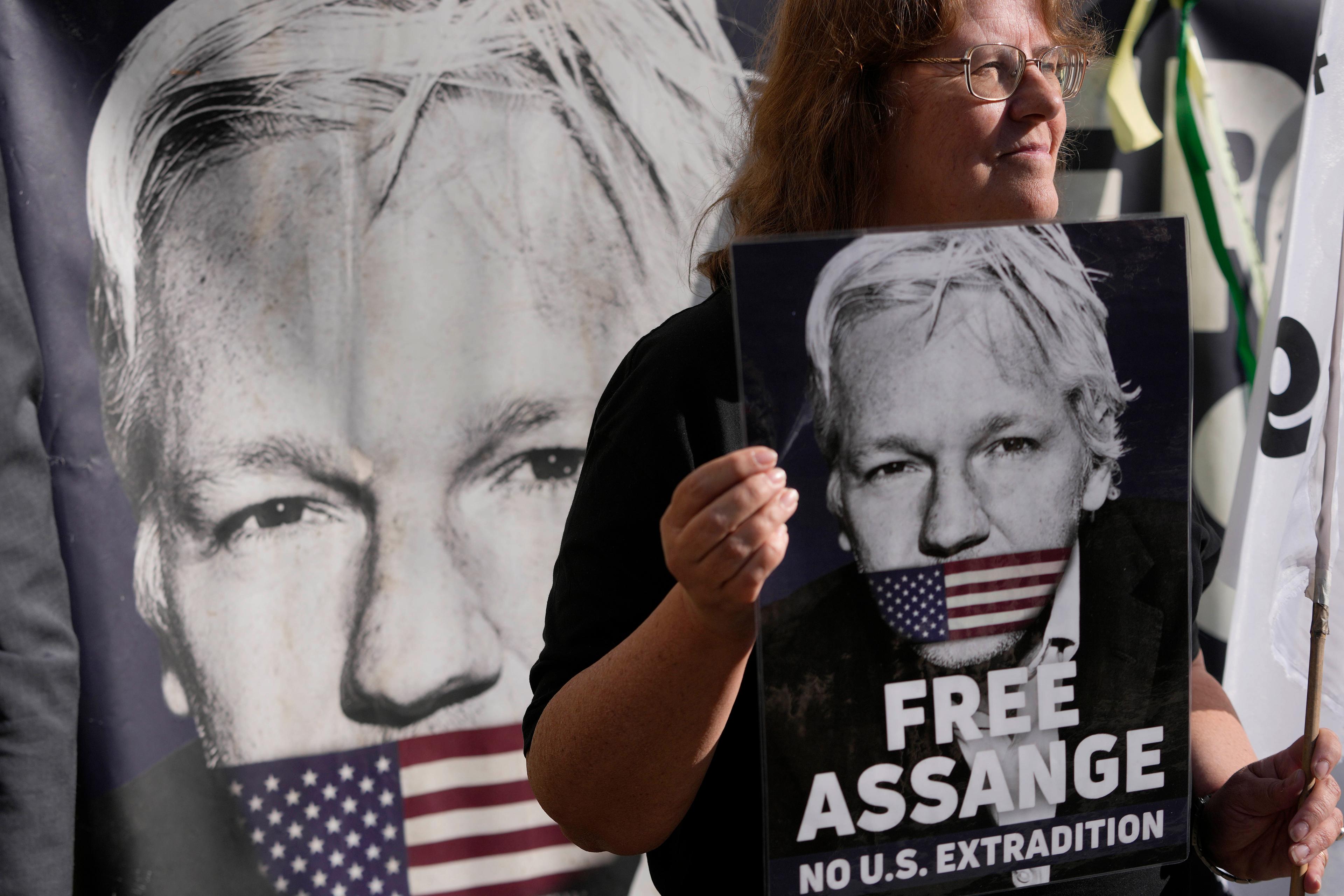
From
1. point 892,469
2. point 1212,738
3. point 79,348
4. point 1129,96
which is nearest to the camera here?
point 892,469

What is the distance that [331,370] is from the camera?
4.91 feet

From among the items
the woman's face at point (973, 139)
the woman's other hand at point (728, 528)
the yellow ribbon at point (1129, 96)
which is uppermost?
the yellow ribbon at point (1129, 96)

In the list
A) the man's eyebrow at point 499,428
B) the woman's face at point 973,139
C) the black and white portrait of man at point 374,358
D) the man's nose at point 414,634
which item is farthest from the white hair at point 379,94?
the woman's face at point 973,139

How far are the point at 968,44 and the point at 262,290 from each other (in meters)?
1.13

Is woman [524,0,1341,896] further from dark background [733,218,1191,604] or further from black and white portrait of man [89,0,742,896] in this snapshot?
black and white portrait of man [89,0,742,896]

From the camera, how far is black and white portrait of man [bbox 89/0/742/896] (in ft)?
4.73

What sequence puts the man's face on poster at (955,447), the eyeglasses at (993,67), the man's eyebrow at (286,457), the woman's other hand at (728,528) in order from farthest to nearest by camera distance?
the man's eyebrow at (286,457) → the eyeglasses at (993,67) → the man's face on poster at (955,447) → the woman's other hand at (728,528)

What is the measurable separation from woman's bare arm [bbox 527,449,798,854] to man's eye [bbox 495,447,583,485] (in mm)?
926

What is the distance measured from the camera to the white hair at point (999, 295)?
612 millimetres

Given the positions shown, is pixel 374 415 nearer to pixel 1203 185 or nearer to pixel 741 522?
pixel 741 522

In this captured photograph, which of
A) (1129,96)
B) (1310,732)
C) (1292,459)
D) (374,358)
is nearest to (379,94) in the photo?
(374,358)

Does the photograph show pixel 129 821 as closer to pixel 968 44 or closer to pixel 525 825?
pixel 525 825

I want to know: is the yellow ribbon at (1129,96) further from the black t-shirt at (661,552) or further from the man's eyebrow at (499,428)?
the black t-shirt at (661,552)

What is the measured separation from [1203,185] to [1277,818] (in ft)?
4.59
